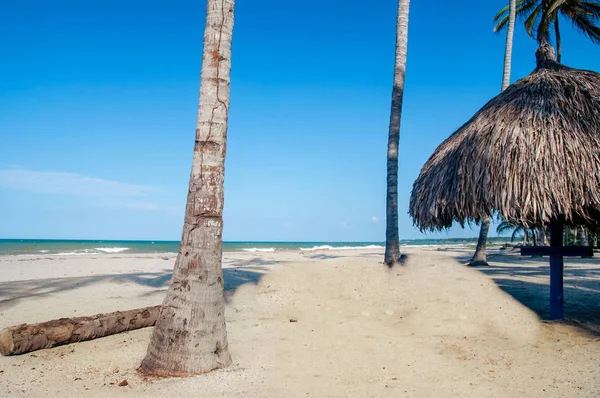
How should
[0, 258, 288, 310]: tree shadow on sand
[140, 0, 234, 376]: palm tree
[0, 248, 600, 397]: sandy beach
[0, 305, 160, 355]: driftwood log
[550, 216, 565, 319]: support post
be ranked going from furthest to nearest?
[0, 258, 288, 310]: tree shadow on sand, [550, 216, 565, 319]: support post, [0, 305, 160, 355]: driftwood log, [140, 0, 234, 376]: palm tree, [0, 248, 600, 397]: sandy beach

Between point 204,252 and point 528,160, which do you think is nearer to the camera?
point 204,252

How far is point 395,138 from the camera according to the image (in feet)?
35.2

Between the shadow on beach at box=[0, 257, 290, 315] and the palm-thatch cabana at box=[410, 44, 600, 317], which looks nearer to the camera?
the palm-thatch cabana at box=[410, 44, 600, 317]

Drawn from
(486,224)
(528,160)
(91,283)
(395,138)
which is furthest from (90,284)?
(486,224)

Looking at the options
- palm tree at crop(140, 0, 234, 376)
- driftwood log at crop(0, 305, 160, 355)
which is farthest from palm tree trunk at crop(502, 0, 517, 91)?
driftwood log at crop(0, 305, 160, 355)

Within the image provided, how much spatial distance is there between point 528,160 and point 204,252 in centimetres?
462

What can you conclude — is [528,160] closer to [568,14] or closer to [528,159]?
[528,159]

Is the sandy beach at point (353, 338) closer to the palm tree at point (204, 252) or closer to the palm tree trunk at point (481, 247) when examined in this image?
the palm tree at point (204, 252)

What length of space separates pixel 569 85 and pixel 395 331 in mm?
4693

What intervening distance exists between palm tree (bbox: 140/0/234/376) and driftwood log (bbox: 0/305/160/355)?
134cm

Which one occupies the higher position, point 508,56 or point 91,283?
point 508,56

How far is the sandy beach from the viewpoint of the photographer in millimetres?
4113

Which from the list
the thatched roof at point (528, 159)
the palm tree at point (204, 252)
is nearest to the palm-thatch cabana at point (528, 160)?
the thatched roof at point (528, 159)

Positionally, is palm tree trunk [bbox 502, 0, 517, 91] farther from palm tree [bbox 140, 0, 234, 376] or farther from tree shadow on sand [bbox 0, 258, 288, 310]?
palm tree [bbox 140, 0, 234, 376]
